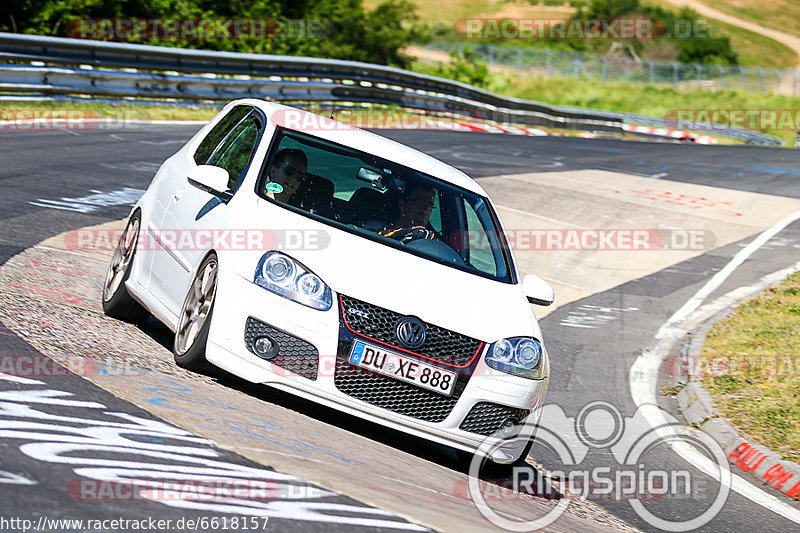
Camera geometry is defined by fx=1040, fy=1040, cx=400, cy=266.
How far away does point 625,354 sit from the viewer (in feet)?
33.0

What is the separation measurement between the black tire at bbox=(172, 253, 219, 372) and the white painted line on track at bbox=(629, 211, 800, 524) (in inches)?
140

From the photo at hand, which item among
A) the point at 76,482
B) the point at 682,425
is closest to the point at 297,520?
the point at 76,482

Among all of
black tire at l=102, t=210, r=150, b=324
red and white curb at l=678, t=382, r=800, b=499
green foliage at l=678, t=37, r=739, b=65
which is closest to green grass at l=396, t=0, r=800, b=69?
green foliage at l=678, t=37, r=739, b=65

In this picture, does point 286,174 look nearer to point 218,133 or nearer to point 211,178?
point 211,178

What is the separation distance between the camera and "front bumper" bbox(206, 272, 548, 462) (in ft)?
17.7

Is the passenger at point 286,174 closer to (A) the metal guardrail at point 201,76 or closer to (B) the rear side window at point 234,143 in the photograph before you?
(B) the rear side window at point 234,143

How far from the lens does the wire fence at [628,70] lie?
54.5 meters

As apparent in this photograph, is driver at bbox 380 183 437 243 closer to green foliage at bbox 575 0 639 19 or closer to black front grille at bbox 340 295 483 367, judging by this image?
black front grille at bbox 340 295 483 367

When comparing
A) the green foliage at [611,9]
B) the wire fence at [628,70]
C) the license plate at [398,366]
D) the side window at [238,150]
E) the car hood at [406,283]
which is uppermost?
the green foliage at [611,9]

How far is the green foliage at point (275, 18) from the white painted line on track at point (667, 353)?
22.2 metres

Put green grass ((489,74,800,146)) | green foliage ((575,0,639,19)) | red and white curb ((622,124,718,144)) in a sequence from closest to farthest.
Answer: red and white curb ((622,124,718,144)) → green grass ((489,74,800,146)) → green foliage ((575,0,639,19))

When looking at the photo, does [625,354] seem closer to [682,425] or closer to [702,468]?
[682,425]

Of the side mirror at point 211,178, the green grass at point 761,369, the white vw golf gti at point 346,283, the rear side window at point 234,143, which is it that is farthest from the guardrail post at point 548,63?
the side mirror at point 211,178

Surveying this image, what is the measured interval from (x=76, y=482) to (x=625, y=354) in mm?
7099
